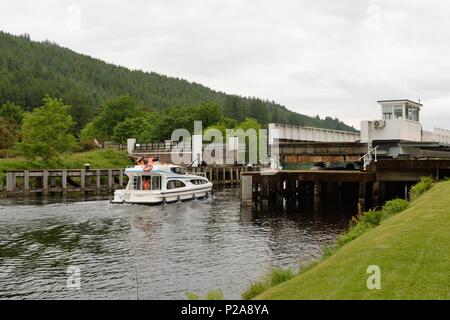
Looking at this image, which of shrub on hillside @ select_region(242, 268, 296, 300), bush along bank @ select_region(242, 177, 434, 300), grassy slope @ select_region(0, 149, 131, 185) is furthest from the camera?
grassy slope @ select_region(0, 149, 131, 185)

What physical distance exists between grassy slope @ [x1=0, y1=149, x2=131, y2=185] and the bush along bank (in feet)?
170

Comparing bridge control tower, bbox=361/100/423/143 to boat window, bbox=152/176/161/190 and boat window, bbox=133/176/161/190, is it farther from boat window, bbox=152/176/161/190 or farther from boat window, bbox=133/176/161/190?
boat window, bbox=133/176/161/190

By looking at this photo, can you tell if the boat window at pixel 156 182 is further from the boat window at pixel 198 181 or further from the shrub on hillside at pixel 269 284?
the shrub on hillside at pixel 269 284

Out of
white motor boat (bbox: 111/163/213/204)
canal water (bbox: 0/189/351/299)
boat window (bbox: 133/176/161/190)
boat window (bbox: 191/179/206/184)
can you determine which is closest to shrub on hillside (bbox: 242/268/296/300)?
canal water (bbox: 0/189/351/299)

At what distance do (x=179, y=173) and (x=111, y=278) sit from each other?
112 feet

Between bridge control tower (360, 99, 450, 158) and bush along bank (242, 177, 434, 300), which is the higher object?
bridge control tower (360, 99, 450, 158)

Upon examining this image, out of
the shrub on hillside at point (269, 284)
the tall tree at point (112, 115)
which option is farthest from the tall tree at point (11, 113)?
the shrub on hillside at point (269, 284)

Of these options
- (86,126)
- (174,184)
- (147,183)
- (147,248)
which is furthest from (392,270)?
(86,126)

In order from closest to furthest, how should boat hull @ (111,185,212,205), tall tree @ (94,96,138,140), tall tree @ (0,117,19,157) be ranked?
boat hull @ (111,185,212,205), tall tree @ (0,117,19,157), tall tree @ (94,96,138,140)

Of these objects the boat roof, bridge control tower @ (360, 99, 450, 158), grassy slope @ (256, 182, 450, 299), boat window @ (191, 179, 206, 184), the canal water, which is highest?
bridge control tower @ (360, 99, 450, 158)

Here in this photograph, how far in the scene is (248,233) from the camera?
3262 cm

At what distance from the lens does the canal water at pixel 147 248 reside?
20.0 meters

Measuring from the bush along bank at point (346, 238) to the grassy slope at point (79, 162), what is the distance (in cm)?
5181

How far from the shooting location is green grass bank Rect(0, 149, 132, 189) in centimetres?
6906
